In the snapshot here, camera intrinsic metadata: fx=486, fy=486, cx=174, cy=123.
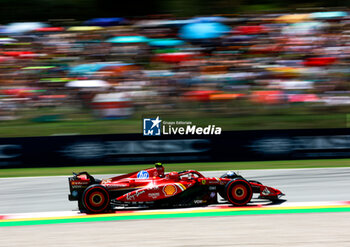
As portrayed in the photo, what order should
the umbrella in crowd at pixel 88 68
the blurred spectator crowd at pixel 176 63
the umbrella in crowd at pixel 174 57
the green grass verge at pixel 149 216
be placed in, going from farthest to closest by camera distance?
1. the umbrella in crowd at pixel 174 57
2. the umbrella in crowd at pixel 88 68
3. the blurred spectator crowd at pixel 176 63
4. the green grass verge at pixel 149 216

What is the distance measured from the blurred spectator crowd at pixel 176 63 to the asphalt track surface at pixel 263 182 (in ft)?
10.2

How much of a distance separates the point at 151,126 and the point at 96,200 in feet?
16.5

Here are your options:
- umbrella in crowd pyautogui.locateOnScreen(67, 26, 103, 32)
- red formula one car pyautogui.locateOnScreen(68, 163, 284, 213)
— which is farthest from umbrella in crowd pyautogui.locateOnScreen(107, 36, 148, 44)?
red formula one car pyautogui.locateOnScreen(68, 163, 284, 213)

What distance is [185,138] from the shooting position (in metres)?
10.8

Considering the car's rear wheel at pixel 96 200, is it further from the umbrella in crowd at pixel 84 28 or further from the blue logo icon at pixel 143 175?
the umbrella in crowd at pixel 84 28

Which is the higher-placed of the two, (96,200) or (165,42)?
(165,42)

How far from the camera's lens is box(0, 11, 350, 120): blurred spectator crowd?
12.2m

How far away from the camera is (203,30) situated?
13.5 m

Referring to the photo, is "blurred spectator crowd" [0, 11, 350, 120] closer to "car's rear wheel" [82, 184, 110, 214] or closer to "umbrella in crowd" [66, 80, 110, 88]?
"umbrella in crowd" [66, 80, 110, 88]

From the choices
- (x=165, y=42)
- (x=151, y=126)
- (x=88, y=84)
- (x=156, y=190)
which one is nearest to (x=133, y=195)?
(x=156, y=190)

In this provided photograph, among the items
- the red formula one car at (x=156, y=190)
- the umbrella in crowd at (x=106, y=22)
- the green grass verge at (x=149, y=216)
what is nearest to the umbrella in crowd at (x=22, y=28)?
the umbrella in crowd at (x=106, y=22)

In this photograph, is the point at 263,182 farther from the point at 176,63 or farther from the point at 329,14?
the point at 329,14

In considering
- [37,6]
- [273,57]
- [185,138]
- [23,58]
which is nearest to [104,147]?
[185,138]

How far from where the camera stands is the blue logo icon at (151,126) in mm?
Result: 11118
